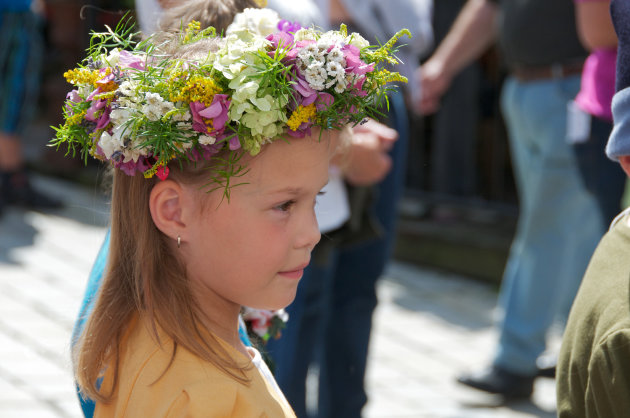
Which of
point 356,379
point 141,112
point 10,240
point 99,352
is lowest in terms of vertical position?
point 10,240

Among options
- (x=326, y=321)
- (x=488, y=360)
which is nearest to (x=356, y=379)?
(x=326, y=321)

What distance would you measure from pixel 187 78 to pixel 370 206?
5.46 feet

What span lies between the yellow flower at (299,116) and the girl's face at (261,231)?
0.06 meters

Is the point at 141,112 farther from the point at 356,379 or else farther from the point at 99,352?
the point at 356,379

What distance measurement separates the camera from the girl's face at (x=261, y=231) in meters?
1.73

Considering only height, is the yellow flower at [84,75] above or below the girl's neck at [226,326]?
above

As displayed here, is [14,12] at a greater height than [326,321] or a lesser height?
greater

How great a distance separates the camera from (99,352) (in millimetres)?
1739

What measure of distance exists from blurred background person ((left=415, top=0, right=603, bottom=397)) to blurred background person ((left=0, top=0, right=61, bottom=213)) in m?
3.60

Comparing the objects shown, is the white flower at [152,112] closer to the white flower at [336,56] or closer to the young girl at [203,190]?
the young girl at [203,190]

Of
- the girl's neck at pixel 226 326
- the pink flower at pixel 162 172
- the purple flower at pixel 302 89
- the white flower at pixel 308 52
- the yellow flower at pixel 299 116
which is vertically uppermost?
the white flower at pixel 308 52

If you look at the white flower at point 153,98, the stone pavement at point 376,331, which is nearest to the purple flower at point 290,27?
the white flower at point 153,98

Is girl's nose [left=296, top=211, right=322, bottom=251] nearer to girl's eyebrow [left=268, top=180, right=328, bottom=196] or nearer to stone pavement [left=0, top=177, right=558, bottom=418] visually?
girl's eyebrow [left=268, top=180, right=328, bottom=196]

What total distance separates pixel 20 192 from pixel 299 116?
5.79 m
